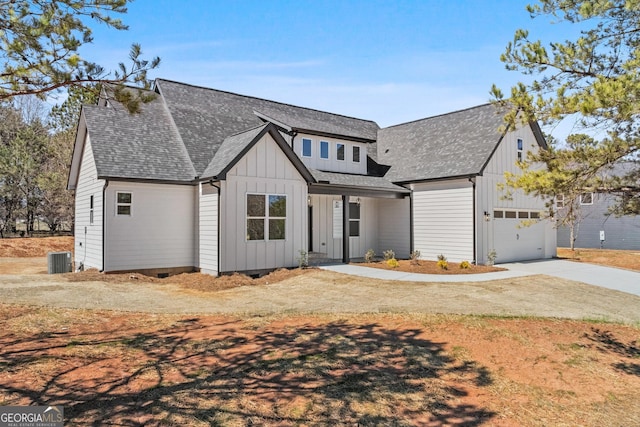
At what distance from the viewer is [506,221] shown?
18188mm

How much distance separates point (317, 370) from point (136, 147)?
12.8 metres

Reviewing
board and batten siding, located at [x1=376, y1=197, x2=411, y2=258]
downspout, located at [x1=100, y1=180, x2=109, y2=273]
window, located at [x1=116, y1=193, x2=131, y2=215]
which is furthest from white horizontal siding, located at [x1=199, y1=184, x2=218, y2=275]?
board and batten siding, located at [x1=376, y1=197, x2=411, y2=258]

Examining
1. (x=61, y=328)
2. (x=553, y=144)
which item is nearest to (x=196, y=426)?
(x=61, y=328)

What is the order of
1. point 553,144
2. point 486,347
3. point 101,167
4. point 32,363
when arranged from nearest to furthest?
point 32,363 < point 486,347 < point 553,144 < point 101,167

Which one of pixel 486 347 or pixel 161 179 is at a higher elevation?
pixel 161 179

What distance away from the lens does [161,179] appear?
14.4m

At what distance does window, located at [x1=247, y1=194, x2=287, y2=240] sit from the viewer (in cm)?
1432

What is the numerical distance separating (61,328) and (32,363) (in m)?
1.93

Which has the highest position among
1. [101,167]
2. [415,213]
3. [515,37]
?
[515,37]

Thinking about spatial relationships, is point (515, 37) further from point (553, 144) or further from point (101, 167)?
point (101, 167)

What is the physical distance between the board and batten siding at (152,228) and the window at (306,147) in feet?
16.8

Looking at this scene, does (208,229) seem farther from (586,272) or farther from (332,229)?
(586,272)

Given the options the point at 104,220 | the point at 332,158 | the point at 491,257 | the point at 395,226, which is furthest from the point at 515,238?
the point at 104,220

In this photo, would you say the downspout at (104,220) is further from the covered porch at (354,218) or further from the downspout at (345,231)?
the downspout at (345,231)
